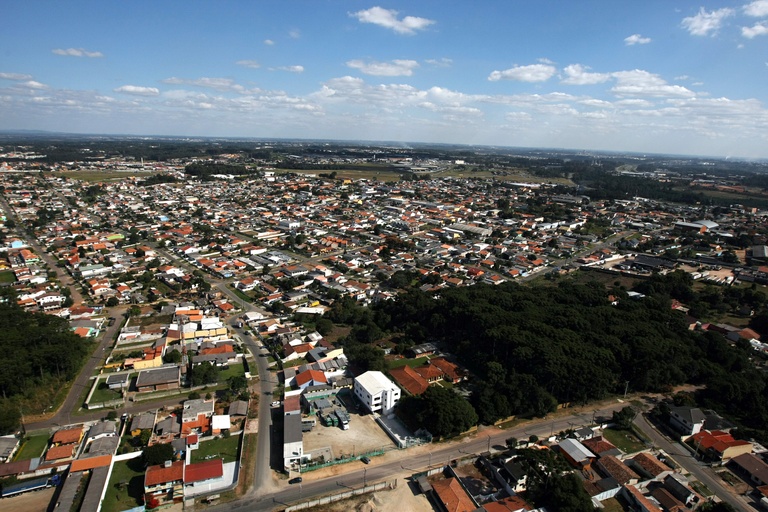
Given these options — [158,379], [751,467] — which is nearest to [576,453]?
[751,467]

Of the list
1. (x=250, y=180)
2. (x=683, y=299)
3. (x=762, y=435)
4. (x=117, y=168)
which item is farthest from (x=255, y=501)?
(x=117, y=168)

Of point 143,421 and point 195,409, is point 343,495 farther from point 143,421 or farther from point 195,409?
A: point 143,421

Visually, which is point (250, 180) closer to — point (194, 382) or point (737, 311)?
point (194, 382)

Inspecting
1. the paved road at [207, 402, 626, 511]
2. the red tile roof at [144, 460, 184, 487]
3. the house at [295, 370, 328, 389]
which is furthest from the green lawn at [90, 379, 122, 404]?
the paved road at [207, 402, 626, 511]

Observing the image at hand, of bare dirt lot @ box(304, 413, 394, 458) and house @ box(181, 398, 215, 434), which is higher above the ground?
house @ box(181, 398, 215, 434)

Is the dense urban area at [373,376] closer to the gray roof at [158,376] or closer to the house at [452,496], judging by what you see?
the house at [452,496]

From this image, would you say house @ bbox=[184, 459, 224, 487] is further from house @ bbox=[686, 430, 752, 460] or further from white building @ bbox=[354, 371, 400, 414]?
house @ bbox=[686, 430, 752, 460]
